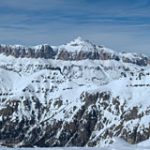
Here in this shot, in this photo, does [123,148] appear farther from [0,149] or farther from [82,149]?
[0,149]

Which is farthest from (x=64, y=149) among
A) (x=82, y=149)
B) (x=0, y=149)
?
(x=0, y=149)

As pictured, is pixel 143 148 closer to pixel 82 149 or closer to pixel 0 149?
pixel 82 149

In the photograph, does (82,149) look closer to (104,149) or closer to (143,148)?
(104,149)

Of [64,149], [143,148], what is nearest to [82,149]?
[64,149]

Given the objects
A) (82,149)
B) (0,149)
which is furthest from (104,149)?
(0,149)

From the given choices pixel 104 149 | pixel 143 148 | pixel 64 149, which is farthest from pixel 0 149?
pixel 143 148
